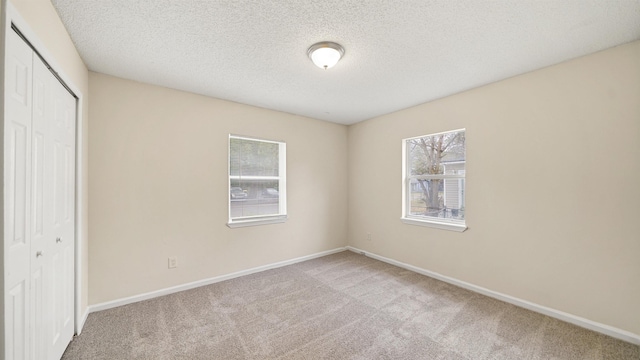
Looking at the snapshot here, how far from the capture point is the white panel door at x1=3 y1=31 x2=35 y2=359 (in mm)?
1154

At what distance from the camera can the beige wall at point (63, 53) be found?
137cm

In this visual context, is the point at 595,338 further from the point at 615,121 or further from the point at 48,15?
the point at 48,15

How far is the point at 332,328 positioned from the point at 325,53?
2446 mm

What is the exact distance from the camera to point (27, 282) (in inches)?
53.3

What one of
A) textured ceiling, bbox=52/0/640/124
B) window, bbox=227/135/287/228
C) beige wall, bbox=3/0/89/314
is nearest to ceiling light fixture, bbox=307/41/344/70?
textured ceiling, bbox=52/0/640/124

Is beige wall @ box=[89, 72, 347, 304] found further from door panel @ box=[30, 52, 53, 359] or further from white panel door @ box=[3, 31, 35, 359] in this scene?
white panel door @ box=[3, 31, 35, 359]

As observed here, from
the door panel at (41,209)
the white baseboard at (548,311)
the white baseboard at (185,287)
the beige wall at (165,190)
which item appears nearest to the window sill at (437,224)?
the white baseboard at (548,311)

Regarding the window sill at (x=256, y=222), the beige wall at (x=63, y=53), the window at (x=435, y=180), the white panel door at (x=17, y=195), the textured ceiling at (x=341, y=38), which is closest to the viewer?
the white panel door at (x=17, y=195)

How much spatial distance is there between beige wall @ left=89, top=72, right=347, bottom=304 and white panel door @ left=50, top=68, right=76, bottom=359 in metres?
0.49

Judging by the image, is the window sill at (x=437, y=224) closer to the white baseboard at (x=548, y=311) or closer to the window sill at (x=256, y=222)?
the white baseboard at (x=548, y=311)

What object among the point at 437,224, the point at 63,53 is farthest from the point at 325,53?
the point at 437,224

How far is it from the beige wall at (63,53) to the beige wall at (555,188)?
3773 mm

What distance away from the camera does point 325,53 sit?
6.87 ft

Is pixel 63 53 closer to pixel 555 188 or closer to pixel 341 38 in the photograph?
pixel 341 38
